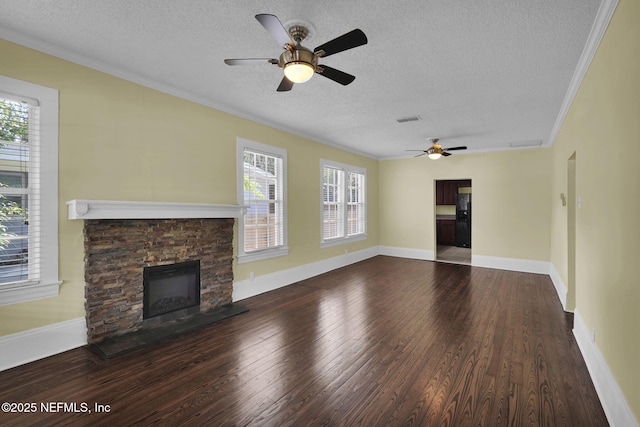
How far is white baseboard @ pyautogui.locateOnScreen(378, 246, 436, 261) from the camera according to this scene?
7.70 meters

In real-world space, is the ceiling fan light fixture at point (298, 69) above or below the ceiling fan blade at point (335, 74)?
below

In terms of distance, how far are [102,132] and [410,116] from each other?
3.97 meters

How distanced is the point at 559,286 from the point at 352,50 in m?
4.85

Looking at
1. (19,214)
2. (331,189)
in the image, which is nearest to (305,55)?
(19,214)

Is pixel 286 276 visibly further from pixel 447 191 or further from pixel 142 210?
pixel 447 191

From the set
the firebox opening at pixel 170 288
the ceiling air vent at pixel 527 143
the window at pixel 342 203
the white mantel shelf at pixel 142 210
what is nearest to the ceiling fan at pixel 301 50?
the white mantel shelf at pixel 142 210

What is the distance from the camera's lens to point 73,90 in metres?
2.88

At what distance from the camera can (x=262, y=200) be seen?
4844 mm

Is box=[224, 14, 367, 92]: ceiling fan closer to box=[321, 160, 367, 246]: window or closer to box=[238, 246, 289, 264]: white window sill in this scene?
box=[238, 246, 289, 264]: white window sill

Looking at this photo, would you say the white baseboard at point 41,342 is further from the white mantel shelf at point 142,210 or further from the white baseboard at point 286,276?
the white baseboard at point 286,276

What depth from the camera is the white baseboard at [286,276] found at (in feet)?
14.8

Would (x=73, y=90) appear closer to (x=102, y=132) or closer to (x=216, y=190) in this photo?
(x=102, y=132)

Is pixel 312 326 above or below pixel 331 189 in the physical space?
below

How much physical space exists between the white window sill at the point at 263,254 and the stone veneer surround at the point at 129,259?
0.57 m
